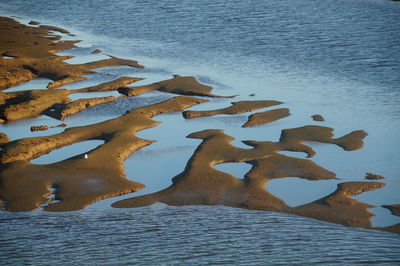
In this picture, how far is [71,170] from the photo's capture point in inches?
354

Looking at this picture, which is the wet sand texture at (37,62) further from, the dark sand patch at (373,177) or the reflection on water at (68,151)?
the dark sand patch at (373,177)

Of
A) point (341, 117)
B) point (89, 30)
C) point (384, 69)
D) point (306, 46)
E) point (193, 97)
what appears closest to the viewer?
point (341, 117)

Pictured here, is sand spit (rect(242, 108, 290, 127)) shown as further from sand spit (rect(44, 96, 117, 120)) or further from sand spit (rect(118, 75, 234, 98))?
sand spit (rect(44, 96, 117, 120))

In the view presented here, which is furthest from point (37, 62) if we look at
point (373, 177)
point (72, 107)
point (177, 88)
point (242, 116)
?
point (373, 177)

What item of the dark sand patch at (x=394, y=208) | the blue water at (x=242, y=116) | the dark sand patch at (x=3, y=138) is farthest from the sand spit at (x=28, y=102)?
the dark sand patch at (x=394, y=208)

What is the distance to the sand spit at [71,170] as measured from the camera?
810cm

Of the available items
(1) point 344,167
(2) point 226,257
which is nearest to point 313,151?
(1) point 344,167

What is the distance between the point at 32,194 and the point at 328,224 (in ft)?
13.6

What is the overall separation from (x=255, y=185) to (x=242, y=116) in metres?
3.85

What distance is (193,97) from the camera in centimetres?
1354

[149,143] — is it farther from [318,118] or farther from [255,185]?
[318,118]

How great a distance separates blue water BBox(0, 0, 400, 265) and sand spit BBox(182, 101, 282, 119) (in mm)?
284

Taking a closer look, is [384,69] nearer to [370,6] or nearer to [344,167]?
[344,167]

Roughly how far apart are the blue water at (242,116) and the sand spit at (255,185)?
194 mm
